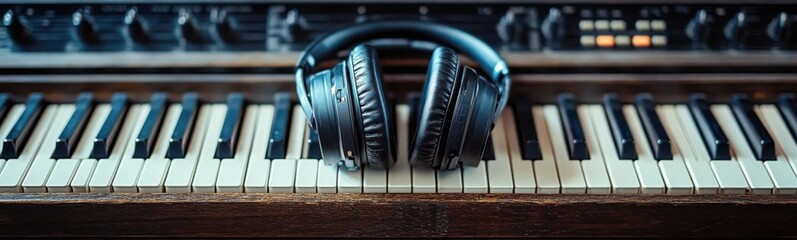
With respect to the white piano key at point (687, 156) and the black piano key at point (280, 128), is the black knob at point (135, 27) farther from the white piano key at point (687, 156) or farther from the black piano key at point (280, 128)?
the white piano key at point (687, 156)

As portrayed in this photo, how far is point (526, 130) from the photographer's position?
1.19 m

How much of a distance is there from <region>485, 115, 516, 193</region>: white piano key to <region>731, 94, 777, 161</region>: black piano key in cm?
37

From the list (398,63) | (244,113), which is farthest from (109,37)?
(398,63)

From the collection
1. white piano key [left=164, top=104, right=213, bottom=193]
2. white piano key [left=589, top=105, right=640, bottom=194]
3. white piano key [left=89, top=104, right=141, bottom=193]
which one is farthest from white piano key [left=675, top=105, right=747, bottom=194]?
white piano key [left=89, top=104, right=141, bottom=193]

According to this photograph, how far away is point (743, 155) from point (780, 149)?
0.07 meters

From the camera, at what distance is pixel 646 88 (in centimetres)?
128

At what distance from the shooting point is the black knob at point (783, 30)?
1.25 metres

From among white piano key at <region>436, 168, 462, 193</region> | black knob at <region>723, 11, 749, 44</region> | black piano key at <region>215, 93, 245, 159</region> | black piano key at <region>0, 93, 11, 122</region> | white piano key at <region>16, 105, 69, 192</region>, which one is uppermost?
black knob at <region>723, 11, 749, 44</region>

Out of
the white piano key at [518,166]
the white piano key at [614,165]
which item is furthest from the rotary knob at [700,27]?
the white piano key at [518,166]

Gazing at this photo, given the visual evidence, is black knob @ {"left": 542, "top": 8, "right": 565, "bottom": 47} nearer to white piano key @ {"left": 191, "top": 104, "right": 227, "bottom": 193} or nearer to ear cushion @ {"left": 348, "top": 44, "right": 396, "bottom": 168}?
ear cushion @ {"left": 348, "top": 44, "right": 396, "bottom": 168}

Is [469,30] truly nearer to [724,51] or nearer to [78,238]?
[724,51]

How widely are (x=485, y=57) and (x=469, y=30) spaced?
14cm

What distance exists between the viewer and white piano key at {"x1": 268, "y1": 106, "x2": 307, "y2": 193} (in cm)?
109

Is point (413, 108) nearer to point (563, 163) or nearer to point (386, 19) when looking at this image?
point (386, 19)
